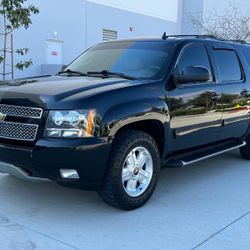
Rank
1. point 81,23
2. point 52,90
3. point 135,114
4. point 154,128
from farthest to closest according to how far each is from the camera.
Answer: point 81,23
point 154,128
point 135,114
point 52,90

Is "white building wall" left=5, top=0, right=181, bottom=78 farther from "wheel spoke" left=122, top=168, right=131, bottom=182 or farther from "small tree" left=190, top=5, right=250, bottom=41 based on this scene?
"wheel spoke" left=122, top=168, right=131, bottom=182

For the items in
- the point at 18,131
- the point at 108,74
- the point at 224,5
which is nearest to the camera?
the point at 18,131

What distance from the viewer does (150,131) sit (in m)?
4.77

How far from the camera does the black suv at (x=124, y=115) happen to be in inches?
154

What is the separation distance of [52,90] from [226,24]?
1798 centimetres

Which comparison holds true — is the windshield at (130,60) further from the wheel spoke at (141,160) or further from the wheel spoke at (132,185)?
the wheel spoke at (132,185)

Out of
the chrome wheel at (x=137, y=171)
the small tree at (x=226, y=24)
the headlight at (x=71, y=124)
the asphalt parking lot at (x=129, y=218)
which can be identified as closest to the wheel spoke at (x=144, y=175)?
the chrome wheel at (x=137, y=171)

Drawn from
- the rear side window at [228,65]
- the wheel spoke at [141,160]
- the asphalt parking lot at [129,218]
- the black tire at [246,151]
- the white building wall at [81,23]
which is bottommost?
the asphalt parking lot at [129,218]

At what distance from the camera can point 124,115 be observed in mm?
4152

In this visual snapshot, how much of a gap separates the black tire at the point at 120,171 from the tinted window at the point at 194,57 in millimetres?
1135

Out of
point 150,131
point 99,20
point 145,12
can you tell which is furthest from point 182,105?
point 145,12

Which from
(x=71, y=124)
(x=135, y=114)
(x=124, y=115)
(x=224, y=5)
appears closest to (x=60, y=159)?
(x=71, y=124)

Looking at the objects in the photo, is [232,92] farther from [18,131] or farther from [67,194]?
[18,131]

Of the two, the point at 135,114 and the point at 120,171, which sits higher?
the point at 135,114
